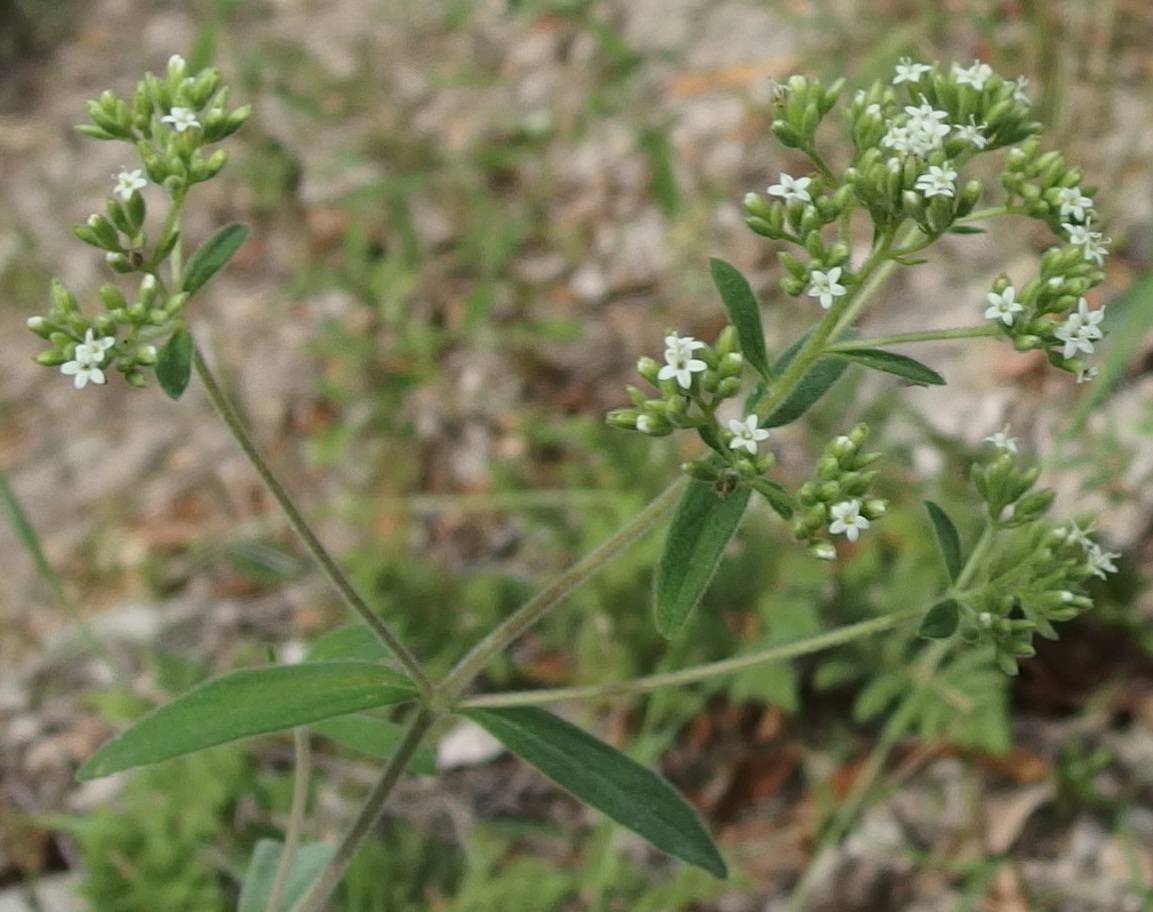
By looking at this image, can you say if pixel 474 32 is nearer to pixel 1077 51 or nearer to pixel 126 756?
pixel 1077 51

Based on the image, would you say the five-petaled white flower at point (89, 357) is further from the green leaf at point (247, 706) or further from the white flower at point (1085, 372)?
the white flower at point (1085, 372)

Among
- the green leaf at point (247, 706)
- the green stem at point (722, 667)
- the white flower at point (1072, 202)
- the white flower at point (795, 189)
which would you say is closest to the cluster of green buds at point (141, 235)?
the green leaf at point (247, 706)

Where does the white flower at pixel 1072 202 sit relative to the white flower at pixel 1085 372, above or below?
above

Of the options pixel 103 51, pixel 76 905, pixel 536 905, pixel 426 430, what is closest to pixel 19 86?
pixel 103 51

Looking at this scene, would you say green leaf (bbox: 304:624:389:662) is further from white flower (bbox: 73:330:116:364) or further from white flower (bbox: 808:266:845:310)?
white flower (bbox: 808:266:845:310)

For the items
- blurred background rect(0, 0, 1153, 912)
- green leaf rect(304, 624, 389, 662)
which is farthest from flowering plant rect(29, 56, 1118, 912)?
blurred background rect(0, 0, 1153, 912)

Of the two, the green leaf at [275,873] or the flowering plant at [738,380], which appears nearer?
the flowering plant at [738,380]

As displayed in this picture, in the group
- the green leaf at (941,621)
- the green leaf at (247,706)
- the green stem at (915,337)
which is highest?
the green stem at (915,337)
